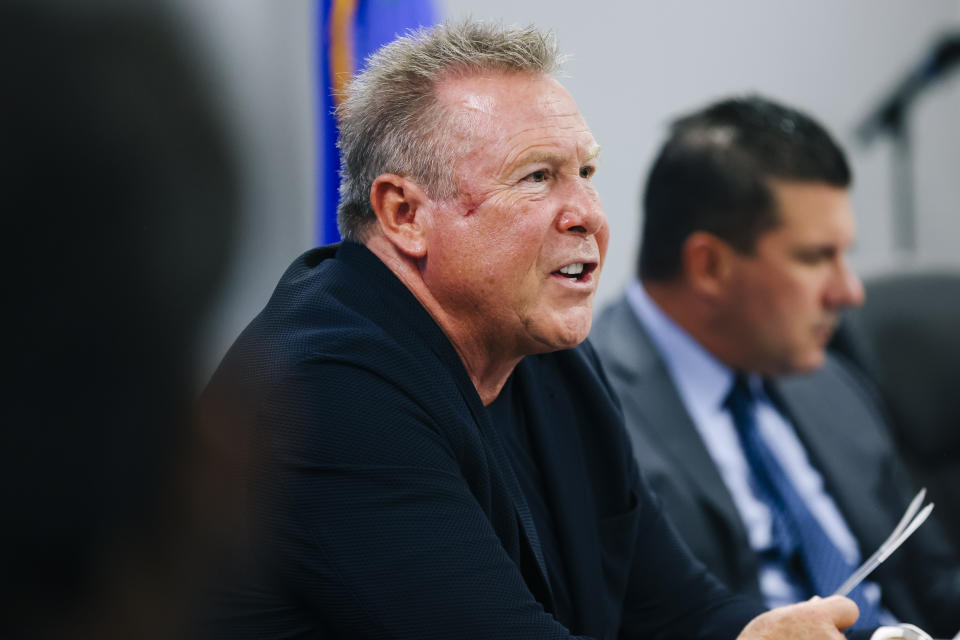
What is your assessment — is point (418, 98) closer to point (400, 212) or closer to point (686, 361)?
point (400, 212)

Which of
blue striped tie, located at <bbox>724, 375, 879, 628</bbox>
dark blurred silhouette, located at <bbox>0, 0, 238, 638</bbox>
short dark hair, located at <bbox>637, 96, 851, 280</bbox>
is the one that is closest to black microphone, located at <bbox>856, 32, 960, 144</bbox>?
short dark hair, located at <bbox>637, 96, 851, 280</bbox>

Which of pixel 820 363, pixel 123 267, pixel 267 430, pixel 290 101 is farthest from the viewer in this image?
pixel 290 101

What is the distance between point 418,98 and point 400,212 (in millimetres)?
123

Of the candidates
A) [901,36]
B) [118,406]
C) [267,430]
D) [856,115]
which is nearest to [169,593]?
[118,406]

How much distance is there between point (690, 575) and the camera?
1.32 metres

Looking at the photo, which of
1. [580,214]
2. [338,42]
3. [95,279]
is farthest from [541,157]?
[95,279]

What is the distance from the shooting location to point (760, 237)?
2.06 m

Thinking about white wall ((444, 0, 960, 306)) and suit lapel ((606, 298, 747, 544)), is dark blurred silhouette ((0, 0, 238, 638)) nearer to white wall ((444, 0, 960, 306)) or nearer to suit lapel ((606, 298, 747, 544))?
suit lapel ((606, 298, 747, 544))

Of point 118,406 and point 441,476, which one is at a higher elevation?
point 118,406

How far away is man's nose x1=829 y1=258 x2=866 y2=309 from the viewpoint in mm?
2043

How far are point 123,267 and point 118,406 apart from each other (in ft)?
0.13

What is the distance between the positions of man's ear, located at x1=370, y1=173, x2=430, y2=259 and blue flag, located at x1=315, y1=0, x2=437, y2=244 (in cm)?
60

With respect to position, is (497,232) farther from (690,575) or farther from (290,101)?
(290,101)

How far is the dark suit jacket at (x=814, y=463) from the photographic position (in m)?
1.73
